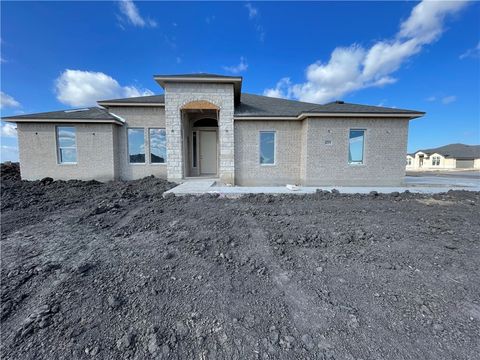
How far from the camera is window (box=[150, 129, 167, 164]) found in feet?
35.7

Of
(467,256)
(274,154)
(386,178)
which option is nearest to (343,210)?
(467,256)

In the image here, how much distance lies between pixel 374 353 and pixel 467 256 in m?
2.96

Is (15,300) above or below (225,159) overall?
below

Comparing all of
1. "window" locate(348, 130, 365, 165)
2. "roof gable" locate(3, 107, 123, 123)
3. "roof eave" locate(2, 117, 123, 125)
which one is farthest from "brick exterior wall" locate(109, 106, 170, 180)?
"window" locate(348, 130, 365, 165)

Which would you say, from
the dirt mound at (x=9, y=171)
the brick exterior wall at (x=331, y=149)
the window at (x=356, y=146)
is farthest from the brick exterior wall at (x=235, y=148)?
the dirt mound at (x=9, y=171)

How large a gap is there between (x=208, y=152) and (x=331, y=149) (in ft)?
22.5

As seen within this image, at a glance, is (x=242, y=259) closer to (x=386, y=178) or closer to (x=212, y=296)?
(x=212, y=296)

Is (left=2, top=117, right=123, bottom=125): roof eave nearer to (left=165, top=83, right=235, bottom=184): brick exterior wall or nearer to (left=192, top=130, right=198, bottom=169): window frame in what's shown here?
(left=165, top=83, right=235, bottom=184): brick exterior wall

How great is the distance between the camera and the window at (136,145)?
1082cm

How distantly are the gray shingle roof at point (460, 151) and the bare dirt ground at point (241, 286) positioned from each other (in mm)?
48126

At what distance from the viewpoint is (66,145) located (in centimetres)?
1042

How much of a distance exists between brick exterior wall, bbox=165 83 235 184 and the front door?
2461 millimetres

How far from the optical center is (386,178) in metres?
9.68

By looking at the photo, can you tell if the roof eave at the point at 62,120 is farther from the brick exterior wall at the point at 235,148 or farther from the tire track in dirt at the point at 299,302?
the tire track in dirt at the point at 299,302
